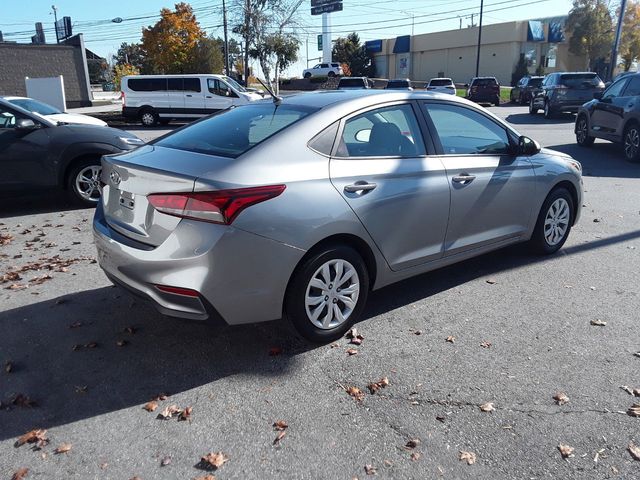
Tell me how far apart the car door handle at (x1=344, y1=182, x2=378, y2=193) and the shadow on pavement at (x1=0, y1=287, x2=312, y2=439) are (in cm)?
111

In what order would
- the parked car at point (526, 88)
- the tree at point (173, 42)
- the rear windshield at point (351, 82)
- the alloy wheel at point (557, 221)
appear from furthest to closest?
the tree at point (173, 42) → the parked car at point (526, 88) → the rear windshield at point (351, 82) → the alloy wheel at point (557, 221)

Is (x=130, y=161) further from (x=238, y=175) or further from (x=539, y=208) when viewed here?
(x=539, y=208)

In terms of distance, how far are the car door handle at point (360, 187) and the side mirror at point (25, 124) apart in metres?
5.47

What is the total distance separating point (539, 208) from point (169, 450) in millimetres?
4013

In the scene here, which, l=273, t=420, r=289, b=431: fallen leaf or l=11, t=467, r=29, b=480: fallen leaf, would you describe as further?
l=273, t=420, r=289, b=431: fallen leaf

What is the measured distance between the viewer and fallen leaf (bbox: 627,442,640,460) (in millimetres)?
2762

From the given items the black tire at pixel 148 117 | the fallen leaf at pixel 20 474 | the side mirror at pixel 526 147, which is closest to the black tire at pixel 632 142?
the side mirror at pixel 526 147

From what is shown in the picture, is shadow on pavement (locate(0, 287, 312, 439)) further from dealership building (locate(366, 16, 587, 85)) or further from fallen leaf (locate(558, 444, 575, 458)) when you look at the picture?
dealership building (locate(366, 16, 587, 85))

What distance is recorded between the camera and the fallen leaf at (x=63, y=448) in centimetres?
281

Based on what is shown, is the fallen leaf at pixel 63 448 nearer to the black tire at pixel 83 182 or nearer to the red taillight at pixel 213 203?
the red taillight at pixel 213 203

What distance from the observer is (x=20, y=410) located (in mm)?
3146

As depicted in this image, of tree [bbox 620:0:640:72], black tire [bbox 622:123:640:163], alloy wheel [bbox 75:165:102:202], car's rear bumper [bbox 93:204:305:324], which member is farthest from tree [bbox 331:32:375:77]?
car's rear bumper [bbox 93:204:305:324]

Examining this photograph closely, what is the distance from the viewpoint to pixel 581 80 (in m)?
21.1

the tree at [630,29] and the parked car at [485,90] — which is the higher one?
the tree at [630,29]
